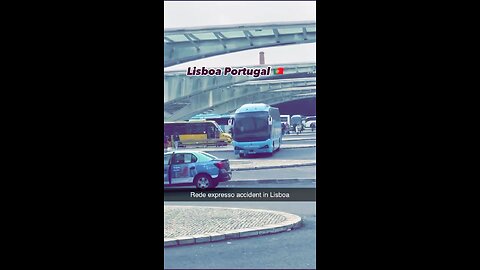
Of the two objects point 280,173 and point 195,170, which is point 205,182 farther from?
point 280,173

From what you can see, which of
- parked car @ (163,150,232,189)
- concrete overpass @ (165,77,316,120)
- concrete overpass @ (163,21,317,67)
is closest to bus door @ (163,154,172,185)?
parked car @ (163,150,232,189)

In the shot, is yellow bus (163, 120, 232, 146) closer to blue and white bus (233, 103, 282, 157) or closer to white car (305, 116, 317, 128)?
blue and white bus (233, 103, 282, 157)

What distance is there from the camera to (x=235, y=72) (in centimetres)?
375

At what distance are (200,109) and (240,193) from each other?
72cm

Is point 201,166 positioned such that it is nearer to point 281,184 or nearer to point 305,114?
point 281,184

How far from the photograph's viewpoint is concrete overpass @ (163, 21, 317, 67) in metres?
3.77

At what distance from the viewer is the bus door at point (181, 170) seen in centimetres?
389

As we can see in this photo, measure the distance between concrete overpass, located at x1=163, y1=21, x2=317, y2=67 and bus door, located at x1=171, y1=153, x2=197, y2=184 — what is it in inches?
29.0

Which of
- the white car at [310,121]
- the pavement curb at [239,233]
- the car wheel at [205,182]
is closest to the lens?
the white car at [310,121]

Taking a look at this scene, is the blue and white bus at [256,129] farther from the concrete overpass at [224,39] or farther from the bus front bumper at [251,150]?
the concrete overpass at [224,39]

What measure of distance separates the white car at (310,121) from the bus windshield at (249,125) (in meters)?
0.36

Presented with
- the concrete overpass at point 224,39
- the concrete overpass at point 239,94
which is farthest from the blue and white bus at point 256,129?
the concrete overpass at point 224,39

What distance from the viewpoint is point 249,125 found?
12.8 feet
